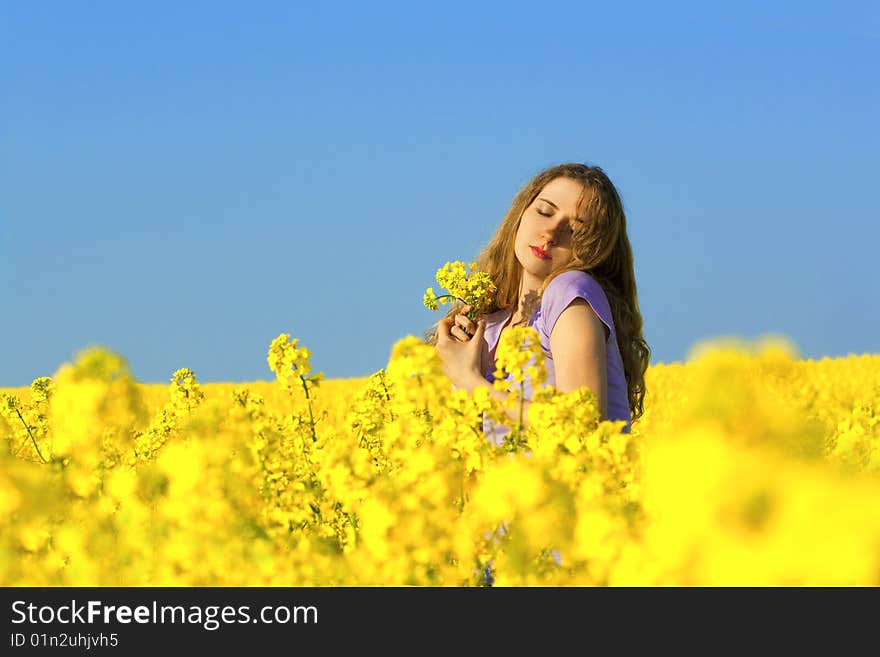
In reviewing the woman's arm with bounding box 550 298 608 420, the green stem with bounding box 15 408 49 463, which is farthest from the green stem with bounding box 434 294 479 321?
the green stem with bounding box 15 408 49 463

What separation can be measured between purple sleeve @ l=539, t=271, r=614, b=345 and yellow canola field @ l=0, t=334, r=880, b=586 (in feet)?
2.62

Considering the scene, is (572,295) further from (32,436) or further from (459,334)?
(32,436)

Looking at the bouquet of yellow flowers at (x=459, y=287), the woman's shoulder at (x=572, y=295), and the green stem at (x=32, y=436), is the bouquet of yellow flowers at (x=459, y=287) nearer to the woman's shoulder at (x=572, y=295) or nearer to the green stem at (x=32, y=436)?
the woman's shoulder at (x=572, y=295)

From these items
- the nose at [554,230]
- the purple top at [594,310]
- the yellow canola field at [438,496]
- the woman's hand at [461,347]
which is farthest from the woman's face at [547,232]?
the yellow canola field at [438,496]

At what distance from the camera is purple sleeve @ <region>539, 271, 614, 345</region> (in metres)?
4.16

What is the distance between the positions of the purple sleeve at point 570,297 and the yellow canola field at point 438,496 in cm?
80

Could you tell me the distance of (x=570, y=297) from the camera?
415cm

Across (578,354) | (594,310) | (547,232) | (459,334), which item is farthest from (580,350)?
(547,232)

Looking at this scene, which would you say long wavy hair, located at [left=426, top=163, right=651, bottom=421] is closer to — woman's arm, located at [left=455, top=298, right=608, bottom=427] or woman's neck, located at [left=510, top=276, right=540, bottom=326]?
woman's neck, located at [left=510, top=276, right=540, bottom=326]
